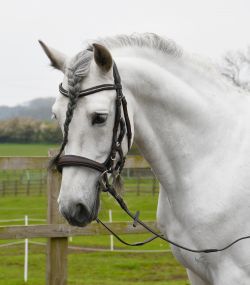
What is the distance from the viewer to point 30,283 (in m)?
7.52

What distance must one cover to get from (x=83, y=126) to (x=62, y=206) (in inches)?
17.0

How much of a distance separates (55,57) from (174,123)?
803mm

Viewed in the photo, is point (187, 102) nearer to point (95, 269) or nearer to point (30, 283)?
point (30, 283)

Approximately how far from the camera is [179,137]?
3.22m

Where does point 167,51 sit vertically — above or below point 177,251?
above

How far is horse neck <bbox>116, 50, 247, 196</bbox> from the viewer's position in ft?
10.4

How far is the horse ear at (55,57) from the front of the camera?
3.13 metres

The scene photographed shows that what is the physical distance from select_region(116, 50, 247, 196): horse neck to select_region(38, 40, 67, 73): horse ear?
36 centimetres

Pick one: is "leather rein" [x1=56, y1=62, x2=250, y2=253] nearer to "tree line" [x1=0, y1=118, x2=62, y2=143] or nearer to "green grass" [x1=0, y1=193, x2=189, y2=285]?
"green grass" [x1=0, y1=193, x2=189, y2=285]

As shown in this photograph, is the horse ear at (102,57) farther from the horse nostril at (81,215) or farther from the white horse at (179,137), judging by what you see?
the horse nostril at (81,215)

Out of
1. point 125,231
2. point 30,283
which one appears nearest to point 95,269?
point 30,283

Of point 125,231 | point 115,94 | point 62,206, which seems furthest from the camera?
point 125,231

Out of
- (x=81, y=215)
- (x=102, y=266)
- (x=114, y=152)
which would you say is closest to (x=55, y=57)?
(x=114, y=152)

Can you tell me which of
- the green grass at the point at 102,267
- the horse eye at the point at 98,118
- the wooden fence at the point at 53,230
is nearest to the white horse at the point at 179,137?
the horse eye at the point at 98,118
